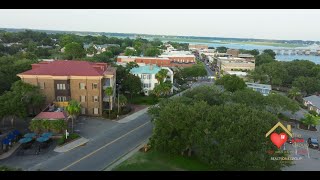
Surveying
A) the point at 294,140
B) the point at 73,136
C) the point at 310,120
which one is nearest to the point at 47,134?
the point at 73,136

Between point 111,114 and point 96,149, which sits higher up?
point 111,114

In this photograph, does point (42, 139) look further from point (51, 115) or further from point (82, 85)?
point (82, 85)

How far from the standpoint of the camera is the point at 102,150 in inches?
837

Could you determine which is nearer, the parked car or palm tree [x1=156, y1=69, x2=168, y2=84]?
the parked car

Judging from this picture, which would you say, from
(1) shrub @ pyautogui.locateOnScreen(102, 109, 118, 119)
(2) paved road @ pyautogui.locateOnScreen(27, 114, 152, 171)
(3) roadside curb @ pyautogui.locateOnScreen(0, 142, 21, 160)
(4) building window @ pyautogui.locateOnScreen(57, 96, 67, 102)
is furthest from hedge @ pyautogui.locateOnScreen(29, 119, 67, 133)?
(4) building window @ pyautogui.locateOnScreen(57, 96, 67, 102)

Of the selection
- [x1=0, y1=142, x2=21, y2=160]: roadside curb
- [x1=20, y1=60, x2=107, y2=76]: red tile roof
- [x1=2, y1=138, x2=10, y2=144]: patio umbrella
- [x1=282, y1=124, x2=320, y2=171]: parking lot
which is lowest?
[x1=282, y1=124, x2=320, y2=171]: parking lot

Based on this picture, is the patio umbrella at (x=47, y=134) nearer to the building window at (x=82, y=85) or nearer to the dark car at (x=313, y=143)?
the building window at (x=82, y=85)

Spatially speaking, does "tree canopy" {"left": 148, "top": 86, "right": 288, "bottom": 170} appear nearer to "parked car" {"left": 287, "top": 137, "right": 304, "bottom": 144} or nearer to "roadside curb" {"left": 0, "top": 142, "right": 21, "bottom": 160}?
"parked car" {"left": 287, "top": 137, "right": 304, "bottom": 144}

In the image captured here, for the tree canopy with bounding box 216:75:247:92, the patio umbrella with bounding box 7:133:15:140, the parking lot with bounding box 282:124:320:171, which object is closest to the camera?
the parking lot with bounding box 282:124:320:171

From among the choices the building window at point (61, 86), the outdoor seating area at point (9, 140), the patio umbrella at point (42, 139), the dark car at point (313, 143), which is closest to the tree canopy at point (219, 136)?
the dark car at point (313, 143)

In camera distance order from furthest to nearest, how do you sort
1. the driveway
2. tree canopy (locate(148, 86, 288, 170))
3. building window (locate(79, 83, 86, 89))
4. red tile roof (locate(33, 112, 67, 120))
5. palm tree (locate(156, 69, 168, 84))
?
palm tree (locate(156, 69, 168, 84)) → building window (locate(79, 83, 86, 89)) → the driveway → red tile roof (locate(33, 112, 67, 120)) → tree canopy (locate(148, 86, 288, 170))

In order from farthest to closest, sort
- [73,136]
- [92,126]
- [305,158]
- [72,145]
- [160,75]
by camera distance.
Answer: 1. [160,75]
2. [92,126]
3. [73,136]
4. [72,145]
5. [305,158]

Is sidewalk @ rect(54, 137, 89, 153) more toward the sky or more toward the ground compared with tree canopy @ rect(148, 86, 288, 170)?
more toward the ground

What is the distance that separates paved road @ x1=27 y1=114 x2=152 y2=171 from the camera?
18484mm
